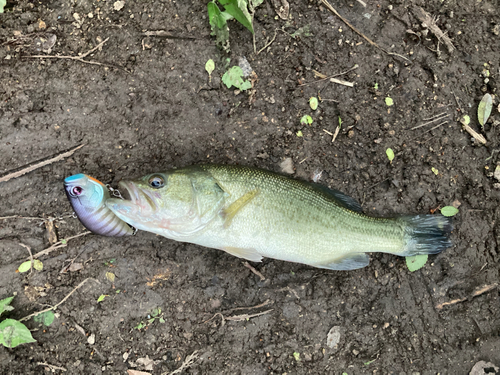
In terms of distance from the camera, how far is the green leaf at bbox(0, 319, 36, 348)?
328 centimetres

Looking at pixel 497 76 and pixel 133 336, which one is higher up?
pixel 497 76

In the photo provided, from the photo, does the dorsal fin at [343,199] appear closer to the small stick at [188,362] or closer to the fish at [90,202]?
the fish at [90,202]

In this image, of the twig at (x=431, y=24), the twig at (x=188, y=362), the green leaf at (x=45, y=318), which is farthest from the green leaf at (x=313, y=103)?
the green leaf at (x=45, y=318)

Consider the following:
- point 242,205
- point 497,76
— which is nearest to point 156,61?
point 242,205

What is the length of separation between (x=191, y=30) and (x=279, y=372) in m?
4.13

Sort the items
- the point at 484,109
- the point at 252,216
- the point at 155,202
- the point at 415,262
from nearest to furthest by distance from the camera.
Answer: the point at 155,202 → the point at 252,216 → the point at 415,262 → the point at 484,109

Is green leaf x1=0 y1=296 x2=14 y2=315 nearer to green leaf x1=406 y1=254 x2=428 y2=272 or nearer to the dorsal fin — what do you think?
the dorsal fin

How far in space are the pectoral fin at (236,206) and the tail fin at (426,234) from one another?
1.76 metres

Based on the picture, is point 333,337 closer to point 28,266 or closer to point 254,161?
point 254,161

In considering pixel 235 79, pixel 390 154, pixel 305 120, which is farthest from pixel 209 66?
pixel 390 154

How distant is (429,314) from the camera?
3686 mm

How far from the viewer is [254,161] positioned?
3.64 meters

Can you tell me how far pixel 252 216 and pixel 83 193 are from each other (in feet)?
5.43

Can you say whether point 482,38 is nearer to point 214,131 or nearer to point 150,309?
point 214,131
